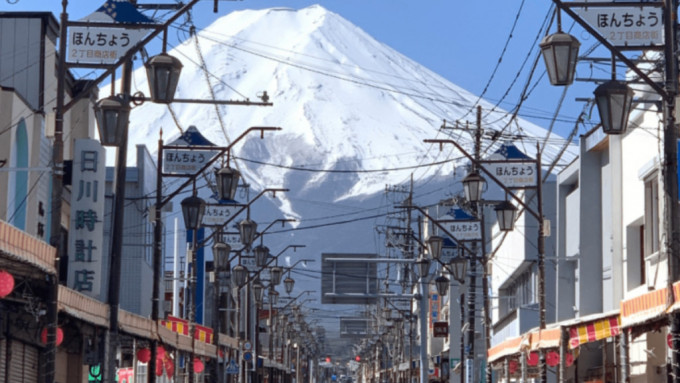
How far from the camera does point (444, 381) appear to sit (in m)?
75.1

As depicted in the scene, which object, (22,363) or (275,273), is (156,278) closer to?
(22,363)

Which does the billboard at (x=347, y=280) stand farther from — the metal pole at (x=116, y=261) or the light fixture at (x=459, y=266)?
the metal pole at (x=116, y=261)

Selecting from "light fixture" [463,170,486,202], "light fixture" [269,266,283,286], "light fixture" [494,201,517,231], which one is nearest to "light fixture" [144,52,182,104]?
"light fixture" [463,170,486,202]

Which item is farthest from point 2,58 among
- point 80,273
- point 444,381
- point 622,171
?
point 444,381

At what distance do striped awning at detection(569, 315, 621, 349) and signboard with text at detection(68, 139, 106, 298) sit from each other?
56.7 feet

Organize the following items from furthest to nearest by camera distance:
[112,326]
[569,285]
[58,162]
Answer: [569,285], [112,326], [58,162]

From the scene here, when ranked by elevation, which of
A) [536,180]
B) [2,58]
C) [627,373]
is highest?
[2,58]

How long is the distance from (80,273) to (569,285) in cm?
1795

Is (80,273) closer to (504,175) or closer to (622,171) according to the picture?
(504,175)

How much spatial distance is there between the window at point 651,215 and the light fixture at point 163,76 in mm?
15551

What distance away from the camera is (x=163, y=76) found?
1908cm

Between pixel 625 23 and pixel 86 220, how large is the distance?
Answer: 74.6 feet

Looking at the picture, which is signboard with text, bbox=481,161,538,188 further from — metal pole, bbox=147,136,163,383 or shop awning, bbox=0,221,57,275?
shop awning, bbox=0,221,57,275

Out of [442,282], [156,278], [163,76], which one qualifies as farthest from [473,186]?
[163,76]
